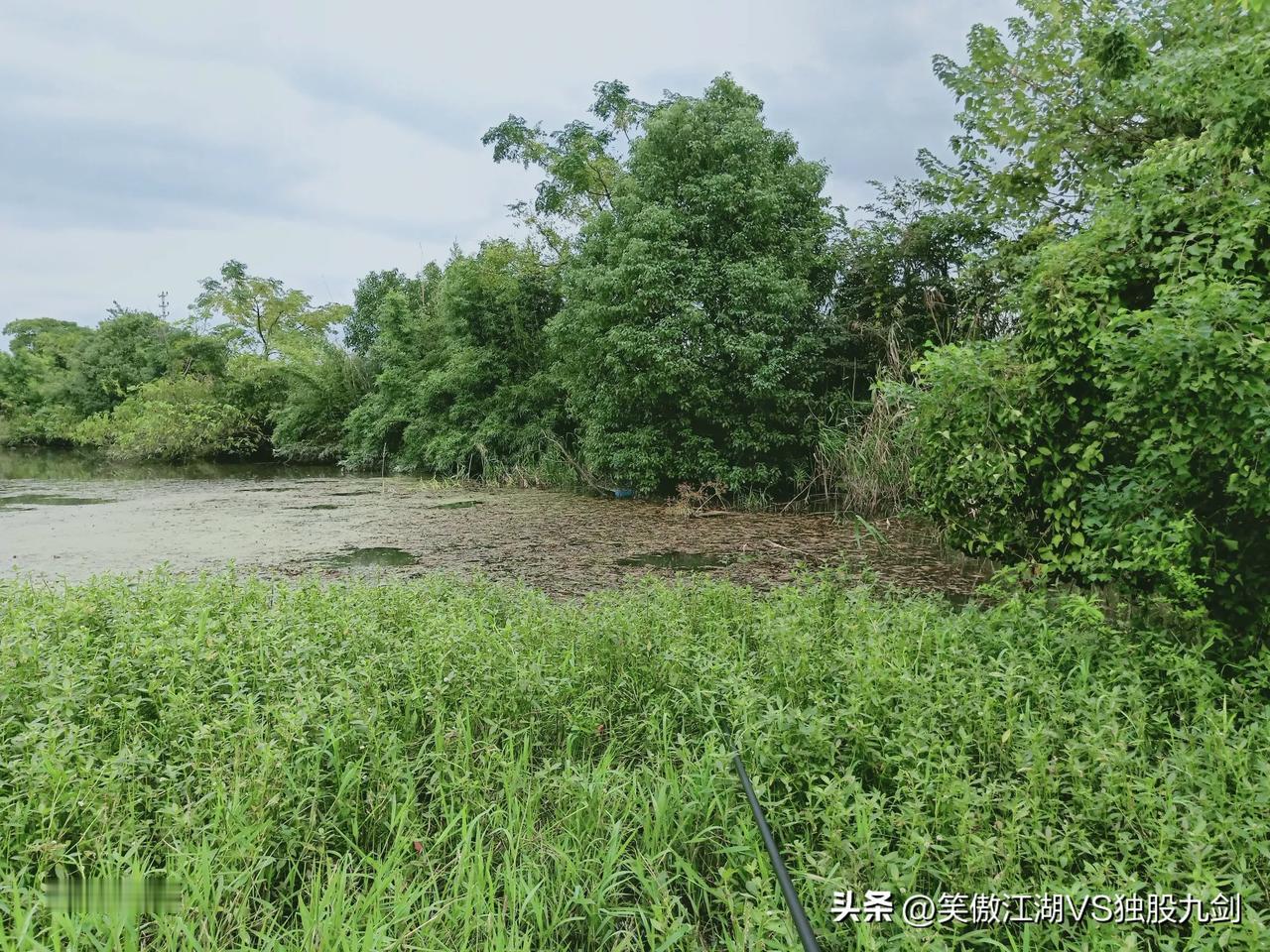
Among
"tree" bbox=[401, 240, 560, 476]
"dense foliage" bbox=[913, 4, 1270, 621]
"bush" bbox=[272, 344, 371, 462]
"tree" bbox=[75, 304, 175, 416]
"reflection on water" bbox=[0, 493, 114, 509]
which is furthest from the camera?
"tree" bbox=[75, 304, 175, 416]

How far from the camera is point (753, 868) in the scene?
1537mm

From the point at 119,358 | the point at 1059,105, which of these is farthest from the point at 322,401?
the point at 1059,105

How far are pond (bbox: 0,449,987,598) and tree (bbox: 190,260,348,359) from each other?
1604cm

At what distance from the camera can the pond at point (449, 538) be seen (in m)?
5.11

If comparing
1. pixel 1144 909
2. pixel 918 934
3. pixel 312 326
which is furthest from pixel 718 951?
pixel 312 326

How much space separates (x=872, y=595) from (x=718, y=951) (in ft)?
9.55

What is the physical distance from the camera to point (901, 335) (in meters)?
8.79

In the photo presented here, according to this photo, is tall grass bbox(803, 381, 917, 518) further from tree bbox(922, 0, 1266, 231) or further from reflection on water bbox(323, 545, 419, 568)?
reflection on water bbox(323, 545, 419, 568)

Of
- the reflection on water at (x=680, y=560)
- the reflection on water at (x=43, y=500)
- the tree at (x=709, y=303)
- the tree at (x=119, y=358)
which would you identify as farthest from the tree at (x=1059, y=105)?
the tree at (x=119, y=358)

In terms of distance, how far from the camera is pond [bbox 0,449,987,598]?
5.11 meters

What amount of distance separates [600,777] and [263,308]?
93.5 ft

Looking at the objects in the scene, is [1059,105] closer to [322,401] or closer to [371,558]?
[371,558]

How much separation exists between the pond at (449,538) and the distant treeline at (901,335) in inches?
45.8
